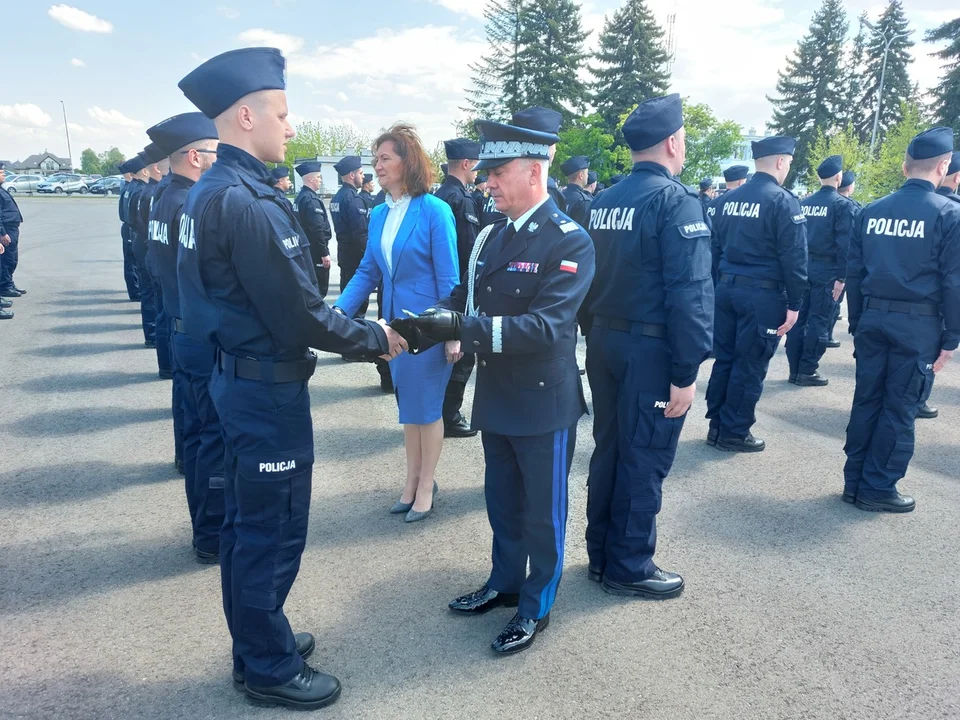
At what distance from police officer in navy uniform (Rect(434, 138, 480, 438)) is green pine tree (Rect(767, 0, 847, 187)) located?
4833 centimetres

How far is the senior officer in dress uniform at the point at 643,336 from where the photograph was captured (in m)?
3.11

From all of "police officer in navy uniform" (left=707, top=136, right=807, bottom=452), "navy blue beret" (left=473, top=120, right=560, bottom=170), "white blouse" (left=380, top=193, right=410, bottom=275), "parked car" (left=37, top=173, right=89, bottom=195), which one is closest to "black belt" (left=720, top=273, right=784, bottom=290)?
"police officer in navy uniform" (left=707, top=136, right=807, bottom=452)

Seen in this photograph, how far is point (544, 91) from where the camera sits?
50.0m

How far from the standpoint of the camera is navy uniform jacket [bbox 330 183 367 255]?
9062mm

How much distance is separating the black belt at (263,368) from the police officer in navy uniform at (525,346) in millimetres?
464

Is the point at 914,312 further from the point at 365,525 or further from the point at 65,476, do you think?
the point at 65,476

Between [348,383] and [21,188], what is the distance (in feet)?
198

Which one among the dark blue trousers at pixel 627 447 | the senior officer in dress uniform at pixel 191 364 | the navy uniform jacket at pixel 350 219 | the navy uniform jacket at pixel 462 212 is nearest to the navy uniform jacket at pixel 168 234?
the senior officer in dress uniform at pixel 191 364

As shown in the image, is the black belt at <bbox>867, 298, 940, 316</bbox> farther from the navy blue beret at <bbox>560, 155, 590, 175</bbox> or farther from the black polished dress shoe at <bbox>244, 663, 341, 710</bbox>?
the navy blue beret at <bbox>560, 155, 590, 175</bbox>

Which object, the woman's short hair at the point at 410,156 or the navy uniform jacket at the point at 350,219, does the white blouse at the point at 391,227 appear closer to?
the woman's short hair at the point at 410,156

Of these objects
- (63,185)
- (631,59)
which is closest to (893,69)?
(631,59)

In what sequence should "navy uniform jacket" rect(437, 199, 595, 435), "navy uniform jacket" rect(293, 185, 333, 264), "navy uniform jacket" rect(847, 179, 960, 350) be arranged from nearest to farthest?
"navy uniform jacket" rect(437, 199, 595, 435) < "navy uniform jacket" rect(847, 179, 960, 350) < "navy uniform jacket" rect(293, 185, 333, 264)

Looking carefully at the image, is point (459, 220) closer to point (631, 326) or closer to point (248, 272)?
point (631, 326)

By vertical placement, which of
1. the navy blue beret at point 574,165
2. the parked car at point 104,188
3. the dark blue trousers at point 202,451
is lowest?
the dark blue trousers at point 202,451
